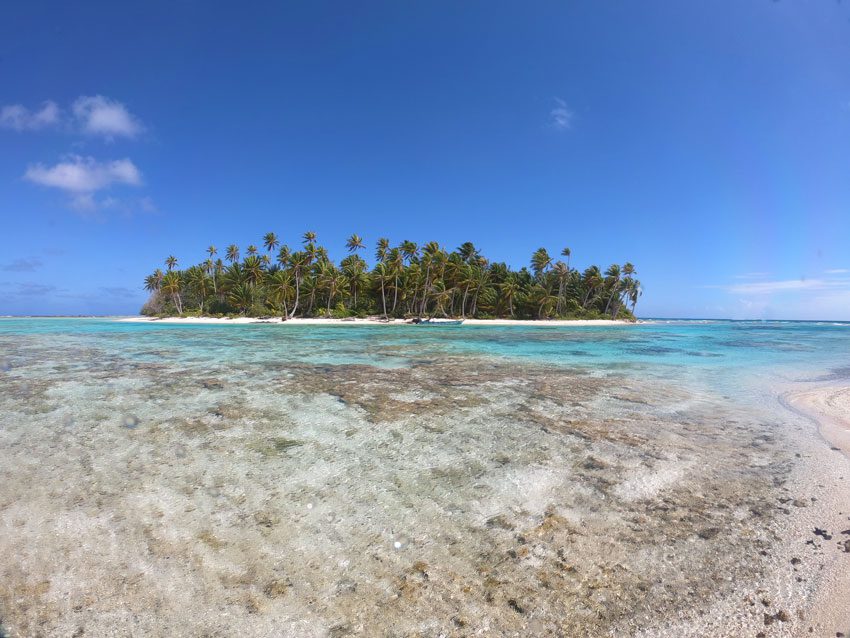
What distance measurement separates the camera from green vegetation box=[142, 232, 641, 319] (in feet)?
215

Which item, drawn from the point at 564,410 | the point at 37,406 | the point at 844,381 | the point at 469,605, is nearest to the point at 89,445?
the point at 37,406

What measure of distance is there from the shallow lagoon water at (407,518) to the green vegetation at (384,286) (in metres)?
56.2

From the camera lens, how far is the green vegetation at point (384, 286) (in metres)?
65.6

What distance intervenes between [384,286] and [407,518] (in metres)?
62.9

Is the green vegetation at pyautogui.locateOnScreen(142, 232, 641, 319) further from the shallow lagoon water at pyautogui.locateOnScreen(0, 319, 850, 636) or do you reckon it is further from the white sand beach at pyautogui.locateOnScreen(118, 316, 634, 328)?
the shallow lagoon water at pyautogui.locateOnScreen(0, 319, 850, 636)

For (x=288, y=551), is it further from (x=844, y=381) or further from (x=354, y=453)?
(x=844, y=381)

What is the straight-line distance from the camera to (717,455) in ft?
17.5

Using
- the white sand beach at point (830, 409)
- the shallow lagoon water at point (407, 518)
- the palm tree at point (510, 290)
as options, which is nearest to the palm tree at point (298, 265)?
the palm tree at point (510, 290)

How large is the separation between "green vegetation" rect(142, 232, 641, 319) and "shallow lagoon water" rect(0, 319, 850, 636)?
56.2 meters

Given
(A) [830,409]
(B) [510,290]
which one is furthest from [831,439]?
(B) [510,290]

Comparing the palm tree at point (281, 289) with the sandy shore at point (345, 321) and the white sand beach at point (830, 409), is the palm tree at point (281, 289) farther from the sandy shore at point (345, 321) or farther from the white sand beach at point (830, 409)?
the white sand beach at point (830, 409)

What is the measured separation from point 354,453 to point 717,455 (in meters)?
4.88

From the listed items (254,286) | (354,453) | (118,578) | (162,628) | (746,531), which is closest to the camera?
(162,628)

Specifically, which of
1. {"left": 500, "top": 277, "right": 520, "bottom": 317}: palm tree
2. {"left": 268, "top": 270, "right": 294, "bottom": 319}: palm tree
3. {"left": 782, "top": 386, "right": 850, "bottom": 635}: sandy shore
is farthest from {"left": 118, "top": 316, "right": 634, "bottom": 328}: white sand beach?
{"left": 782, "top": 386, "right": 850, "bottom": 635}: sandy shore
